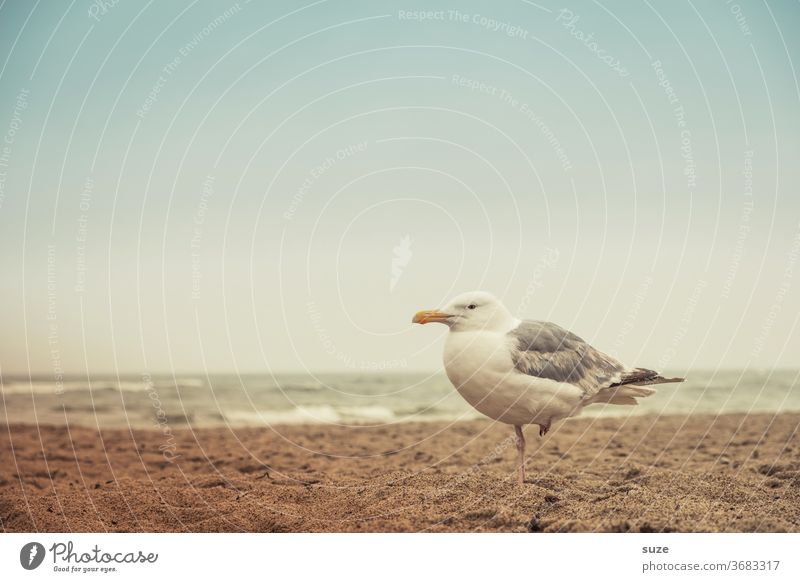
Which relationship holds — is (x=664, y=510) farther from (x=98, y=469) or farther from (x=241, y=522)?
(x=98, y=469)

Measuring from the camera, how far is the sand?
4.07 meters

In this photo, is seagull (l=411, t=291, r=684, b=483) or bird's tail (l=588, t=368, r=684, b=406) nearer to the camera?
seagull (l=411, t=291, r=684, b=483)

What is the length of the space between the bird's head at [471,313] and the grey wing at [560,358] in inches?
5.4

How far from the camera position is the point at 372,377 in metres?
11.8

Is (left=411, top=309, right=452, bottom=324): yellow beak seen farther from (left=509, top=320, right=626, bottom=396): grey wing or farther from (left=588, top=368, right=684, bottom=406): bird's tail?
(left=588, top=368, right=684, bottom=406): bird's tail

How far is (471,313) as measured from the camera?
4.03 metres

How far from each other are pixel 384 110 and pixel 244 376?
28.4 ft

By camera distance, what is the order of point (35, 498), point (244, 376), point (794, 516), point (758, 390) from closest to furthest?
→ point (794, 516) → point (35, 498) → point (758, 390) → point (244, 376)

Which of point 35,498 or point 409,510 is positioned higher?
point 409,510

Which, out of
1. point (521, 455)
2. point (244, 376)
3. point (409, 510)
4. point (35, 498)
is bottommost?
point (244, 376)

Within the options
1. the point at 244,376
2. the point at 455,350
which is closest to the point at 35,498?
the point at 455,350
